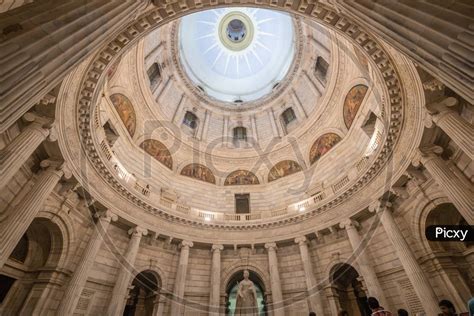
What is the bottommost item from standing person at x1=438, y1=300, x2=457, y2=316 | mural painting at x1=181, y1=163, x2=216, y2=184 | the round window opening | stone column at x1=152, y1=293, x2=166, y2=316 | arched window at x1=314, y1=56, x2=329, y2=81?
standing person at x1=438, y1=300, x2=457, y2=316

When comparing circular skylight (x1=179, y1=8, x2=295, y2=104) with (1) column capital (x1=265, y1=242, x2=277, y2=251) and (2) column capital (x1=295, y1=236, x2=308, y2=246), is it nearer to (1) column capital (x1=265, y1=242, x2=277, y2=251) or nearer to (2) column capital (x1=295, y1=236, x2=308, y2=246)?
(2) column capital (x1=295, y1=236, x2=308, y2=246)

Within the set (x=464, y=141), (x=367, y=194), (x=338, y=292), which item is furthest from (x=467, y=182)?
(x=338, y=292)

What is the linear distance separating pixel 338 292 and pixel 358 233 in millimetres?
3574

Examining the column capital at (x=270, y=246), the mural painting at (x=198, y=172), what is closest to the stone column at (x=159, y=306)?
the column capital at (x=270, y=246)

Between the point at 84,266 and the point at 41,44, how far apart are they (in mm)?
9333

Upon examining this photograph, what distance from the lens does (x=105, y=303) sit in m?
11.1

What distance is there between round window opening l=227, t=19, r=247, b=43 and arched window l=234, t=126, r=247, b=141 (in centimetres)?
1301

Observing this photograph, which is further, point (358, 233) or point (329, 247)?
point (329, 247)

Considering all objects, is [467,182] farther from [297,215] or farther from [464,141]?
[297,215]

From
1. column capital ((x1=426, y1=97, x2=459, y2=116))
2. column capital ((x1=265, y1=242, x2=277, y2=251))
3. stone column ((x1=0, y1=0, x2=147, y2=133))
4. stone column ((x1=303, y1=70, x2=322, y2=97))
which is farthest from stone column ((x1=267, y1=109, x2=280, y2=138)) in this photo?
stone column ((x1=0, y1=0, x2=147, y2=133))

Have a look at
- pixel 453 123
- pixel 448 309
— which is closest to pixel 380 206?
pixel 453 123

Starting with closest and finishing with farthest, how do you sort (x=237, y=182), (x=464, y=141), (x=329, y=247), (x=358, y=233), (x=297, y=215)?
(x=464, y=141), (x=358, y=233), (x=329, y=247), (x=297, y=215), (x=237, y=182)

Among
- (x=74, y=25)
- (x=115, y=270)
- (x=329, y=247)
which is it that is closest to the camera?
(x=74, y=25)

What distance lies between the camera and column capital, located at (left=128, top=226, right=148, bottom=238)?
41.5 ft
